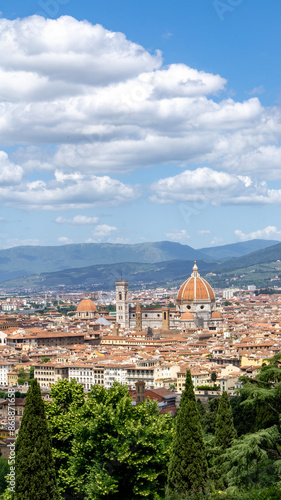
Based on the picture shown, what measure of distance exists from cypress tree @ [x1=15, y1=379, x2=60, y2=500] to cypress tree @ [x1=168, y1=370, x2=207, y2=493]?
104 inches

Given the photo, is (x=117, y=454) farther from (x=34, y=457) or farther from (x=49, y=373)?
(x=49, y=373)

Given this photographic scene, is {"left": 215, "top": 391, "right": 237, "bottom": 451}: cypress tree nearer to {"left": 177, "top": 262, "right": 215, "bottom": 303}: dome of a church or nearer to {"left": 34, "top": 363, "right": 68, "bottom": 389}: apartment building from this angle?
{"left": 34, "top": 363, "right": 68, "bottom": 389}: apartment building

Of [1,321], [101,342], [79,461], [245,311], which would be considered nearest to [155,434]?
[79,461]

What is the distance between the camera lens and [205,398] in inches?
2105

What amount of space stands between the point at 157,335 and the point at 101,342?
6354mm

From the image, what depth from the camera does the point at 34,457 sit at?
62.5 ft

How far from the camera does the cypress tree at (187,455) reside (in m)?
19.5

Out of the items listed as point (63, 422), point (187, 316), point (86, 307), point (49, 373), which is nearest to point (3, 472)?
point (63, 422)

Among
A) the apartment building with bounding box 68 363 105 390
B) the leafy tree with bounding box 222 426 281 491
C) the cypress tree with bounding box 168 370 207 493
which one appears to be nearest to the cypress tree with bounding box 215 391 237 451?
the cypress tree with bounding box 168 370 207 493

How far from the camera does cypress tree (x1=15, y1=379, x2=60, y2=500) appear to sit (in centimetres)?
1897

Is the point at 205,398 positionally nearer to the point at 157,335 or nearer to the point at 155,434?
the point at 155,434

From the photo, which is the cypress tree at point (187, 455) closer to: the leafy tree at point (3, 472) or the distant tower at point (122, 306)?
the leafy tree at point (3, 472)

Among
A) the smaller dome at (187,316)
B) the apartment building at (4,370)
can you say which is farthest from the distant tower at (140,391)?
the smaller dome at (187,316)

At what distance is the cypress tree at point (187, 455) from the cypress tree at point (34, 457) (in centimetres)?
264
